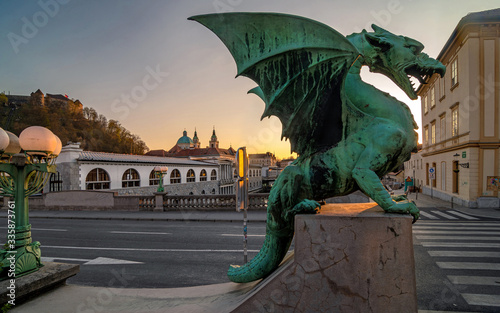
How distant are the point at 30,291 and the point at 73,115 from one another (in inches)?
3272

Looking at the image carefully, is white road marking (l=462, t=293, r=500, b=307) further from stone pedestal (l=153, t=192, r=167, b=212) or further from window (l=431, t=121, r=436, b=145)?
window (l=431, t=121, r=436, b=145)

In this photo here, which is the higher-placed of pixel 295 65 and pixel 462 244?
pixel 295 65

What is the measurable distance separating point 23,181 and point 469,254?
10.00 meters

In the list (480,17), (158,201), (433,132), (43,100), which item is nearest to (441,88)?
(433,132)

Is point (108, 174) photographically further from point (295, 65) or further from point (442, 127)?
point (442, 127)

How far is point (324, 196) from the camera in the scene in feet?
9.14

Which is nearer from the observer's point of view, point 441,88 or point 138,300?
point 138,300

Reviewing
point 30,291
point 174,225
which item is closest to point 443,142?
point 174,225

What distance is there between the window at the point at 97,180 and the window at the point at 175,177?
10.2m

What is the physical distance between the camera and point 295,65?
Result: 108 inches

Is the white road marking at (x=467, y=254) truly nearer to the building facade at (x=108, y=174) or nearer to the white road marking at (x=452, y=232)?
the white road marking at (x=452, y=232)

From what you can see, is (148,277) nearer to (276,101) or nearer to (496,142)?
(276,101)

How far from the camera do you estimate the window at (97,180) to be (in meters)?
22.3

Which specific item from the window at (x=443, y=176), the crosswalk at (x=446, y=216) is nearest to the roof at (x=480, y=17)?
the window at (x=443, y=176)
